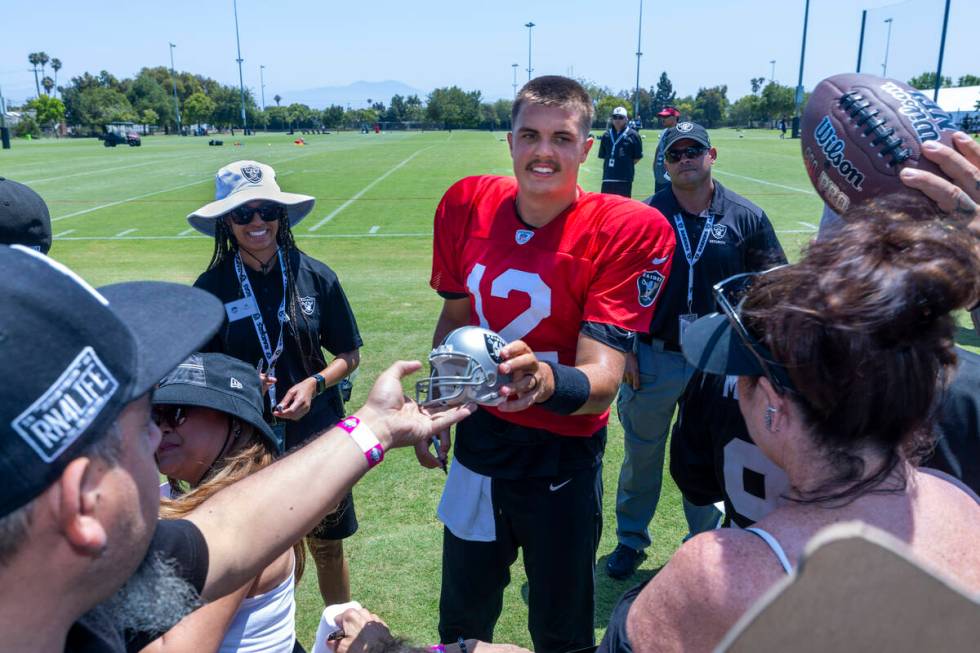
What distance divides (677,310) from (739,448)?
2.60 metres

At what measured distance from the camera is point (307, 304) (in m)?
3.63

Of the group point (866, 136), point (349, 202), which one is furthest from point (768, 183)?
point (866, 136)

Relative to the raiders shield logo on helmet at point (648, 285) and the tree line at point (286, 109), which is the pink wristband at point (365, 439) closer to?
the raiders shield logo on helmet at point (648, 285)

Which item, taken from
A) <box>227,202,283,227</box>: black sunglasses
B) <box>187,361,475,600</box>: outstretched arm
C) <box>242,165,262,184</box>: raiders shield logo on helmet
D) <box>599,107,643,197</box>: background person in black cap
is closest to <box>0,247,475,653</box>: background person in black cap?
<box>187,361,475,600</box>: outstretched arm

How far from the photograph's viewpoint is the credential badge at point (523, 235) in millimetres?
2850

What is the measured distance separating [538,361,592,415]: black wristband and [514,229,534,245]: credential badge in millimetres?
599

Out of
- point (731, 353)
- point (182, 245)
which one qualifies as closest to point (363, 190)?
point (182, 245)

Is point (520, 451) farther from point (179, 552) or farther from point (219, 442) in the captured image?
point (179, 552)

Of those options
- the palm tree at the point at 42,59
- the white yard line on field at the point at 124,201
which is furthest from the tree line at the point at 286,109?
the white yard line on field at the point at 124,201

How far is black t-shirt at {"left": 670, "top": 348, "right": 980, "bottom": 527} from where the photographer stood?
1806mm

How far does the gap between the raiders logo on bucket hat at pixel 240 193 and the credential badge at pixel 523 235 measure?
1.38m

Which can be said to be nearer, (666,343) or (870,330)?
(870,330)

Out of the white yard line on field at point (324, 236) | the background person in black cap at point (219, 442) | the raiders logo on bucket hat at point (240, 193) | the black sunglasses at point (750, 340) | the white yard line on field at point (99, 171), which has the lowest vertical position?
the white yard line on field at point (324, 236)

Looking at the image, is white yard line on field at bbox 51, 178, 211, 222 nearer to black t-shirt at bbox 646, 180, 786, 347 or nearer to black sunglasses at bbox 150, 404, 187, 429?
black t-shirt at bbox 646, 180, 786, 347
